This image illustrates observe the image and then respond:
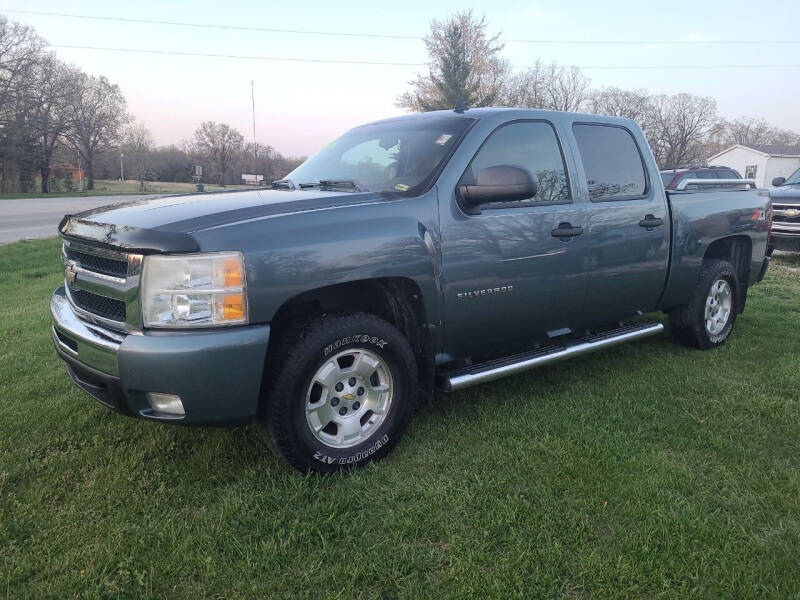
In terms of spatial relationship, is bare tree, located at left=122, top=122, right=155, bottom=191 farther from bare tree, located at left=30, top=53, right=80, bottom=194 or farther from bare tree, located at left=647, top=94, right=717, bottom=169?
bare tree, located at left=647, top=94, right=717, bottom=169

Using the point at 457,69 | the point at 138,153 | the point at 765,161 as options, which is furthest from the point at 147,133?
the point at 765,161

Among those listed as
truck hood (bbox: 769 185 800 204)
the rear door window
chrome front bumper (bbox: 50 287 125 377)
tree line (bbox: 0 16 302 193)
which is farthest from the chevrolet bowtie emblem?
tree line (bbox: 0 16 302 193)

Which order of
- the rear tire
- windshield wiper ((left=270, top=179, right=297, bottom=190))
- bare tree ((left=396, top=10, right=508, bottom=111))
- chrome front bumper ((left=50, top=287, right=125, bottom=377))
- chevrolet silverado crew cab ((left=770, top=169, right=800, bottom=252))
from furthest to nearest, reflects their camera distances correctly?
bare tree ((left=396, top=10, right=508, bottom=111)) < chevrolet silverado crew cab ((left=770, top=169, right=800, bottom=252)) < the rear tire < windshield wiper ((left=270, top=179, right=297, bottom=190)) < chrome front bumper ((left=50, top=287, right=125, bottom=377))

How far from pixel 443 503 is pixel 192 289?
1.49m

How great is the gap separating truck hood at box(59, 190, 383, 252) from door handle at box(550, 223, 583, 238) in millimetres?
1192

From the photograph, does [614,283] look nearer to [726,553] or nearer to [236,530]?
[726,553]

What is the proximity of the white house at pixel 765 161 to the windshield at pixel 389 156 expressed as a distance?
5233 cm

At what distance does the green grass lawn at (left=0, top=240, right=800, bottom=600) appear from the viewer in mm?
2201

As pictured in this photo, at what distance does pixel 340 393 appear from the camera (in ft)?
9.65

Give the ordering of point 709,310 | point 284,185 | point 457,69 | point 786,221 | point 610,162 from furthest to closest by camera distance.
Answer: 1. point 457,69
2. point 786,221
3. point 709,310
4. point 610,162
5. point 284,185

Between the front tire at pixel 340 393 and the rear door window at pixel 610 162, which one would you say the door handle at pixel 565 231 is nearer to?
the rear door window at pixel 610 162

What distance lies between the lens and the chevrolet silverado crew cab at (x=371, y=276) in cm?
249

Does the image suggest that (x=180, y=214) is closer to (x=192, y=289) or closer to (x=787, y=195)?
(x=192, y=289)

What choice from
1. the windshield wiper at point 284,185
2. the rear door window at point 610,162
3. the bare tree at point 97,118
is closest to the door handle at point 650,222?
the rear door window at point 610,162
